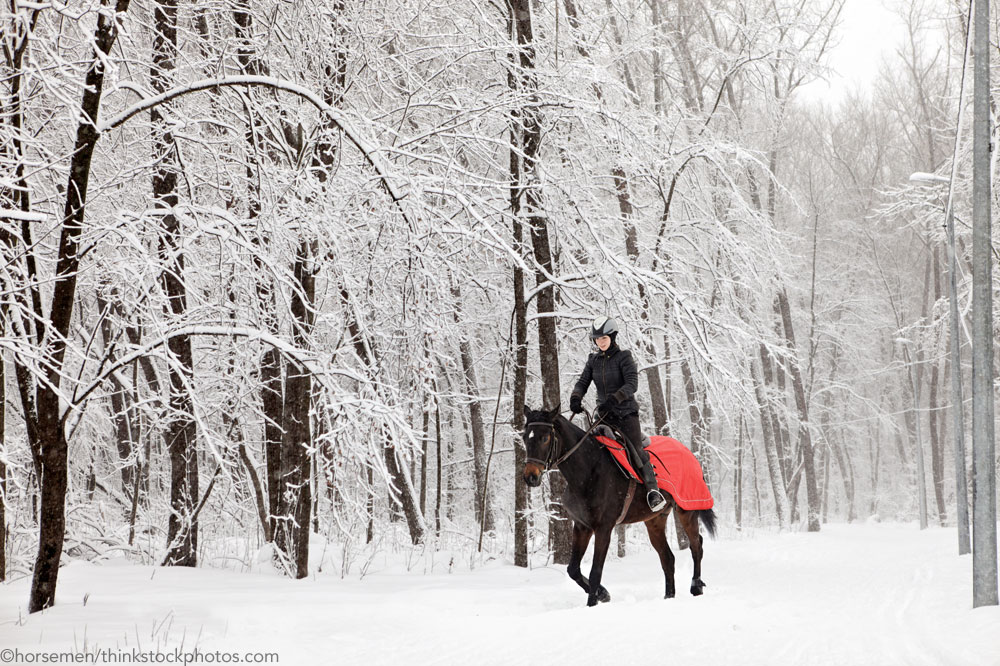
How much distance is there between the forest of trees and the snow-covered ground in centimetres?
79

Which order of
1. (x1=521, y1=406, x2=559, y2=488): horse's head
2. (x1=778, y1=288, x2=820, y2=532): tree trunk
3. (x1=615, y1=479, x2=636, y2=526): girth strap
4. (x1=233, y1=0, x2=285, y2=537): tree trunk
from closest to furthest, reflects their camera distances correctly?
(x1=233, y1=0, x2=285, y2=537): tree trunk
(x1=521, y1=406, x2=559, y2=488): horse's head
(x1=615, y1=479, x2=636, y2=526): girth strap
(x1=778, y1=288, x2=820, y2=532): tree trunk

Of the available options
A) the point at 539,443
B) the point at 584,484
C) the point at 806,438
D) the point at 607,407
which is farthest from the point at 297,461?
the point at 806,438

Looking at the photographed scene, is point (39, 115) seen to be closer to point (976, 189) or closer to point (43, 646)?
point (43, 646)

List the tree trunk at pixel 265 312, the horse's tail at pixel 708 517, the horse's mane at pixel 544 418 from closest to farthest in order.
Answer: the tree trunk at pixel 265 312 < the horse's mane at pixel 544 418 < the horse's tail at pixel 708 517

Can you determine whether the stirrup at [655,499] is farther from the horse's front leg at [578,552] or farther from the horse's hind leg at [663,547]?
the horse's front leg at [578,552]

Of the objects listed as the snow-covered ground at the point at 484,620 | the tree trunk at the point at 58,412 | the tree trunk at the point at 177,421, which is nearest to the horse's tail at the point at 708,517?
the snow-covered ground at the point at 484,620

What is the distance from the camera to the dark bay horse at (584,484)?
8555 mm

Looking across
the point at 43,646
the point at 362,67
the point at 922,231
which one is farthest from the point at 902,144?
the point at 43,646

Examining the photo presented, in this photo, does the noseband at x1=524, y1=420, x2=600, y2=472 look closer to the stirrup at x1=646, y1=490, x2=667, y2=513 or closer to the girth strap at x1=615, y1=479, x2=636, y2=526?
the girth strap at x1=615, y1=479, x2=636, y2=526

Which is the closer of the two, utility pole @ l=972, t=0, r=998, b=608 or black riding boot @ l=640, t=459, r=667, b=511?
utility pole @ l=972, t=0, r=998, b=608

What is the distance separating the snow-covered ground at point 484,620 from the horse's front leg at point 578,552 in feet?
1.17

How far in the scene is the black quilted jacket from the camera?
30.7ft

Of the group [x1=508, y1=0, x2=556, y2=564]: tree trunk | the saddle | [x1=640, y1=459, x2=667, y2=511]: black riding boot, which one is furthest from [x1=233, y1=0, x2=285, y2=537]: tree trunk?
[x1=640, y1=459, x2=667, y2=511]: black riding boot

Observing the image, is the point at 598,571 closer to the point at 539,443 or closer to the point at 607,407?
the point at 539,443
